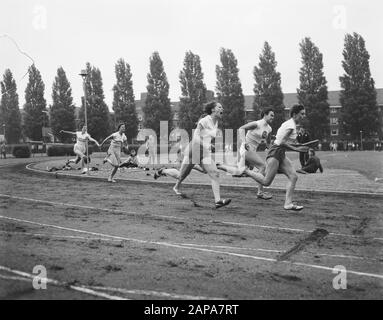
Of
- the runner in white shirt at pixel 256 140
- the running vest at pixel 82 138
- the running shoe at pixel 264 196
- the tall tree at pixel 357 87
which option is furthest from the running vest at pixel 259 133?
the tall tree at pixel 357 87

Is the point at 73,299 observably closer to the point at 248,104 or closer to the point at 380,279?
the point at 380,279

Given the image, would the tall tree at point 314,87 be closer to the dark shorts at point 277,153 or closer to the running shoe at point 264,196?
the running shoe at point 264,196

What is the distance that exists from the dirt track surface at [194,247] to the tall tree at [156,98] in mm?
57974

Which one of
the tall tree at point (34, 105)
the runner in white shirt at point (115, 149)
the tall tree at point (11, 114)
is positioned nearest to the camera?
the runner in white shirt at point (115, 149)

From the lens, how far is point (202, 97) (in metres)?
68.1

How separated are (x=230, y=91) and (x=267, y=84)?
589 centimetres

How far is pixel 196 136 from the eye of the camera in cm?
844

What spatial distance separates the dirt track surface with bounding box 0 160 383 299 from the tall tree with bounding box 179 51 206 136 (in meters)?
57.4

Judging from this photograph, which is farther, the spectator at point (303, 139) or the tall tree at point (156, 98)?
the tall tree at point (156, 98)

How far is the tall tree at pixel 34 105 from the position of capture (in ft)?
225

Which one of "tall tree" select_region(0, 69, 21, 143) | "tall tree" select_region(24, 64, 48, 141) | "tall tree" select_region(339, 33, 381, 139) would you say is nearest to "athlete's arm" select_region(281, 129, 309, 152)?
"tall tree" select_region(339, 33, 381, 139)

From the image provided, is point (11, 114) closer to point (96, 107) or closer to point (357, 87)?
point (96, 107)
